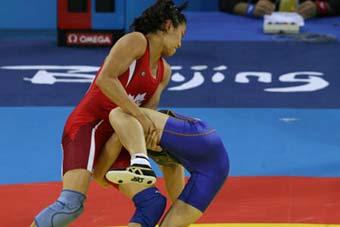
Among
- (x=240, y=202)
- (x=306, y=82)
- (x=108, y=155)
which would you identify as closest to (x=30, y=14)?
(x=306, y=82)

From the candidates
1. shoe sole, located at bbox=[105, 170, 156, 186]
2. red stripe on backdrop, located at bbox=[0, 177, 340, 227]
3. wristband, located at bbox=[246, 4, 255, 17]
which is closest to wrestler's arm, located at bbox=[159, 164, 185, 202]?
shoe sole, located at bbox=[105, 170, 156, 186]

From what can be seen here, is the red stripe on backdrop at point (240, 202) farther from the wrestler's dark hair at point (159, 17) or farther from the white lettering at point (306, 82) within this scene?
the white lettering at point (306, 82)

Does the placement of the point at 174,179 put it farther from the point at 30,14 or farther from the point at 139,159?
the point at 30,14

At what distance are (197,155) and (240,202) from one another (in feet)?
4.98

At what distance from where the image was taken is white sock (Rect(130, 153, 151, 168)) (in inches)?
188

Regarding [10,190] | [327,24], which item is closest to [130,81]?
[10,190]

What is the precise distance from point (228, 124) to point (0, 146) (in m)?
1.99

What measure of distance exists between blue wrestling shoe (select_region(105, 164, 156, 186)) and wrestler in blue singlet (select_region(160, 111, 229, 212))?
240mm

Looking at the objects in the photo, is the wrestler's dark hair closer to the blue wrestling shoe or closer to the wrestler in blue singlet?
the wrestler in blue singlet

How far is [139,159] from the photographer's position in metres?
4.79

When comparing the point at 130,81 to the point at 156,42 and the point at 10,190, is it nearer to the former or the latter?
the point at 156,42

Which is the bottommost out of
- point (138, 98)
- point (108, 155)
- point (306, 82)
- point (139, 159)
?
point (306, 82)

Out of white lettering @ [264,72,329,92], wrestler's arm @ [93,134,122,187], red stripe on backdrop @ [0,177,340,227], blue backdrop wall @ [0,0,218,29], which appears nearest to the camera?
wrestler's arm @ [93,134,122,187]

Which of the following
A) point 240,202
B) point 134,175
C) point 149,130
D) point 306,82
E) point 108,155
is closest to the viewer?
point 134,175
